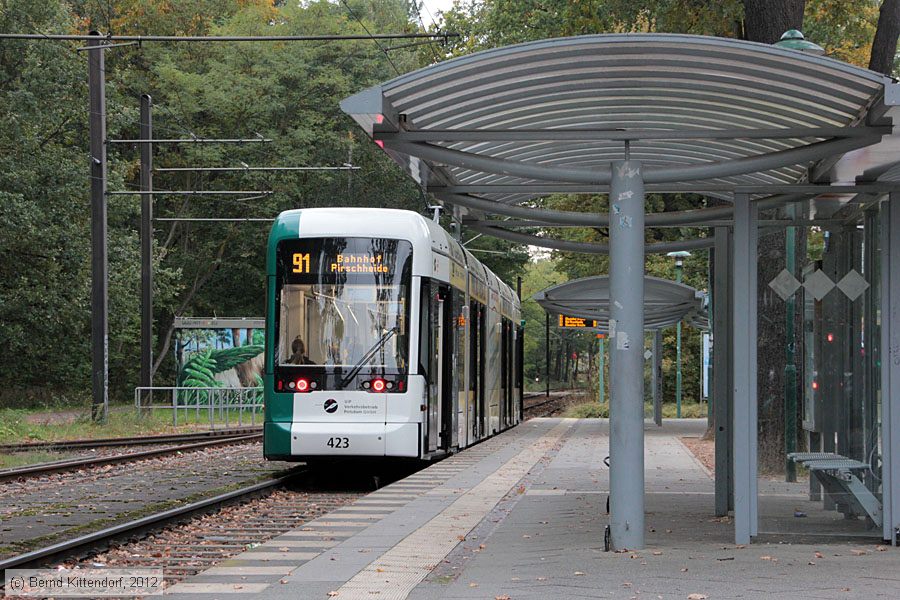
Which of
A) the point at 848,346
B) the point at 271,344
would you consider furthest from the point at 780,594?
the point at 271,344

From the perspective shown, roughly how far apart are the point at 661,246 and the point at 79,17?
4288 cm

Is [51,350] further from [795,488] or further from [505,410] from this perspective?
[795,488]

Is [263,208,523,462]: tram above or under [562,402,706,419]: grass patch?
above

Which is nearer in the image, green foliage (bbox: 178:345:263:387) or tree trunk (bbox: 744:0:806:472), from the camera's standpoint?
tree trunk (bbox: 744:0:806:472)

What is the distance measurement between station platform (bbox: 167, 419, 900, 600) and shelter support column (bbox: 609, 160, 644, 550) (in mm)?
418

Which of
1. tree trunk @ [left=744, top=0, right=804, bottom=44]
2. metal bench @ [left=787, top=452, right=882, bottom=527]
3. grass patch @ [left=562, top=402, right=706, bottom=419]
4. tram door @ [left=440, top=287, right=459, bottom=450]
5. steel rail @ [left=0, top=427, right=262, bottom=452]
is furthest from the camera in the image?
grass patch @ [left=562, top=402, right=706, bottom=419]

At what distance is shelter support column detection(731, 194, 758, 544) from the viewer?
31.6ft

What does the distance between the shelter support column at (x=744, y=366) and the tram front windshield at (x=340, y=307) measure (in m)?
7.18

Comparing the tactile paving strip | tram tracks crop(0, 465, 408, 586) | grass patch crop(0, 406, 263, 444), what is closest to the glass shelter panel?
the tactile paving strip

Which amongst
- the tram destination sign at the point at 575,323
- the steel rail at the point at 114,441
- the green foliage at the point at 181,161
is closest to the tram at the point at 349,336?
the steel rail at the point at 114,441

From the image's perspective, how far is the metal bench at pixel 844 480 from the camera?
9.98 metres

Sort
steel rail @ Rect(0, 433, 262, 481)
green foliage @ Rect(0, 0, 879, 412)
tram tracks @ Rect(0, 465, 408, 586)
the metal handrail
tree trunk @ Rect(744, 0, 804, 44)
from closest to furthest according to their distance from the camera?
1. tram tracks @ Rect(0, 465, 408, 586)
2. tree trunk @ Rect(744, 0, 804, 44)
3. steel rail @ Rect(0, 433, 262, 481)
4. the metal handrail
5. green foliage @ Rect(0, 0, 879, 412)

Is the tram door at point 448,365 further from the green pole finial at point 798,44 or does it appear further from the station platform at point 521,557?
the green pole finial at point 798,44

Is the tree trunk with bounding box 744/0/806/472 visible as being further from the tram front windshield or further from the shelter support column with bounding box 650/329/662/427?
the shelter support column with bounding box 650/329/662/427
